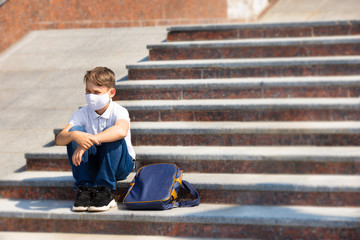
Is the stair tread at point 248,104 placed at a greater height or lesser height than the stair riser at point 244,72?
lesser

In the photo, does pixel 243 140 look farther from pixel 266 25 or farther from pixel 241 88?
pixel 266 25

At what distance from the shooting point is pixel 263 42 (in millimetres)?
5758

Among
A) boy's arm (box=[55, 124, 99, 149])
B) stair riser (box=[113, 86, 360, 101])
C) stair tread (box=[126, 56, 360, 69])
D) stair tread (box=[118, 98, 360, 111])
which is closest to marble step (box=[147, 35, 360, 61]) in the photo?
stair tread (box=[126, 56, 360, 69])

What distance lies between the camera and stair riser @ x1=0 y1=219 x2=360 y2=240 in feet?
11.8

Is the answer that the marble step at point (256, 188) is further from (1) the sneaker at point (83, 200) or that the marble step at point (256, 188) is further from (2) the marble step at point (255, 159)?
(1) the sneaker at point (83, 200)

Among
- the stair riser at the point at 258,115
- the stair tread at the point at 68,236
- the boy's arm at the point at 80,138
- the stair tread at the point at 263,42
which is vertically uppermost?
the stair tread at the point at 263,42

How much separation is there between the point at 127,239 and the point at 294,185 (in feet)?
4.59

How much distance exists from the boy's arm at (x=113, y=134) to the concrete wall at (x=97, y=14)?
4.70 m

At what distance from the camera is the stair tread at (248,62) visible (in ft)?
17.3

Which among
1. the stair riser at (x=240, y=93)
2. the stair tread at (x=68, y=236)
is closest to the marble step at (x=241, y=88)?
the stair riser at (x=240, y=93)

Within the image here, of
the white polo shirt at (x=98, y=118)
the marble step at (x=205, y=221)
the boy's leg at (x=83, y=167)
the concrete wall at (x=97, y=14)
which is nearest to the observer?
the marble step at (x=205, y=221)

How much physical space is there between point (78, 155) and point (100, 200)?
16.7 inches

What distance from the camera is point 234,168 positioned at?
14.1 ft

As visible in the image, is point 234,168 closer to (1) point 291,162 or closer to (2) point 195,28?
(1) point 291,162
